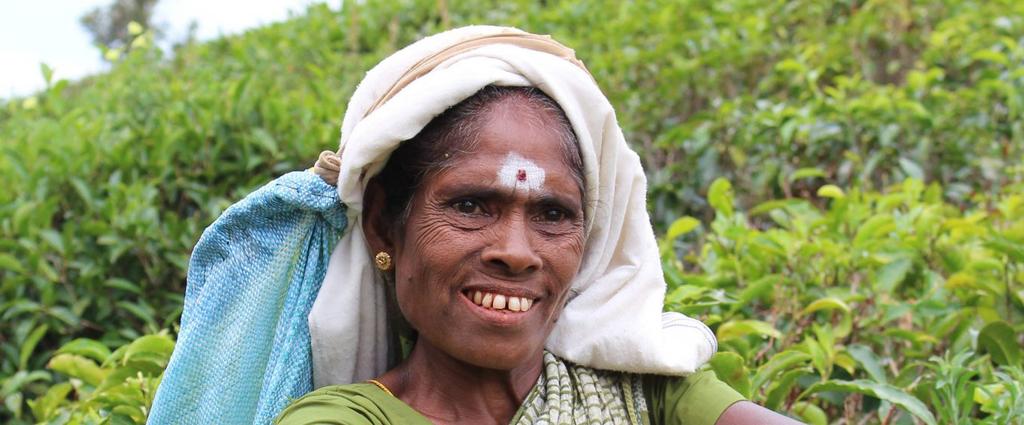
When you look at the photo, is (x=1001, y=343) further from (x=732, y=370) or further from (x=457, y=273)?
(x=457, y=273)

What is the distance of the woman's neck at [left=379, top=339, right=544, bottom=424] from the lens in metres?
1.84

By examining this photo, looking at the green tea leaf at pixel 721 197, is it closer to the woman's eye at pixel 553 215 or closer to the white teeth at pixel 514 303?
the woman's eye at pixel 553 215

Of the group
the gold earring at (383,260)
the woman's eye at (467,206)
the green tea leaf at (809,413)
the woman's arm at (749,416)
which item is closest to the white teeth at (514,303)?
the woman's eye at (467,206)

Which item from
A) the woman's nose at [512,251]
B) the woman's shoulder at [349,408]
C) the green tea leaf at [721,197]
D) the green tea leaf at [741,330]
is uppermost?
the woman's nose at [512,251]

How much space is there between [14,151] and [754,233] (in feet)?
8.61

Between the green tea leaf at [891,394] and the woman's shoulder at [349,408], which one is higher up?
the woman's shoulder at [349,408]

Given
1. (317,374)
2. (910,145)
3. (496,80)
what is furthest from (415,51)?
(910,145)

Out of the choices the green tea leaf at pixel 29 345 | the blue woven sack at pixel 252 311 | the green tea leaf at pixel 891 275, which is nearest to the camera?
the blue woven sack at pixel 252 311

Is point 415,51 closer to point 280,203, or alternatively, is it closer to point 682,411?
point 280,203

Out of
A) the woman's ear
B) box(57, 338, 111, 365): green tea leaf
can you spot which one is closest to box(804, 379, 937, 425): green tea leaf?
the woman's ear

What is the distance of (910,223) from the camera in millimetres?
3020

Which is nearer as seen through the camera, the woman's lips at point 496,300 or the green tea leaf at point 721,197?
the woman's lips at point 496,300

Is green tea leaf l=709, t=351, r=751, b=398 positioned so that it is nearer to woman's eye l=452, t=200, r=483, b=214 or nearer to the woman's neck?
the woman's neck

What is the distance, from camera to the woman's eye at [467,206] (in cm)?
179
